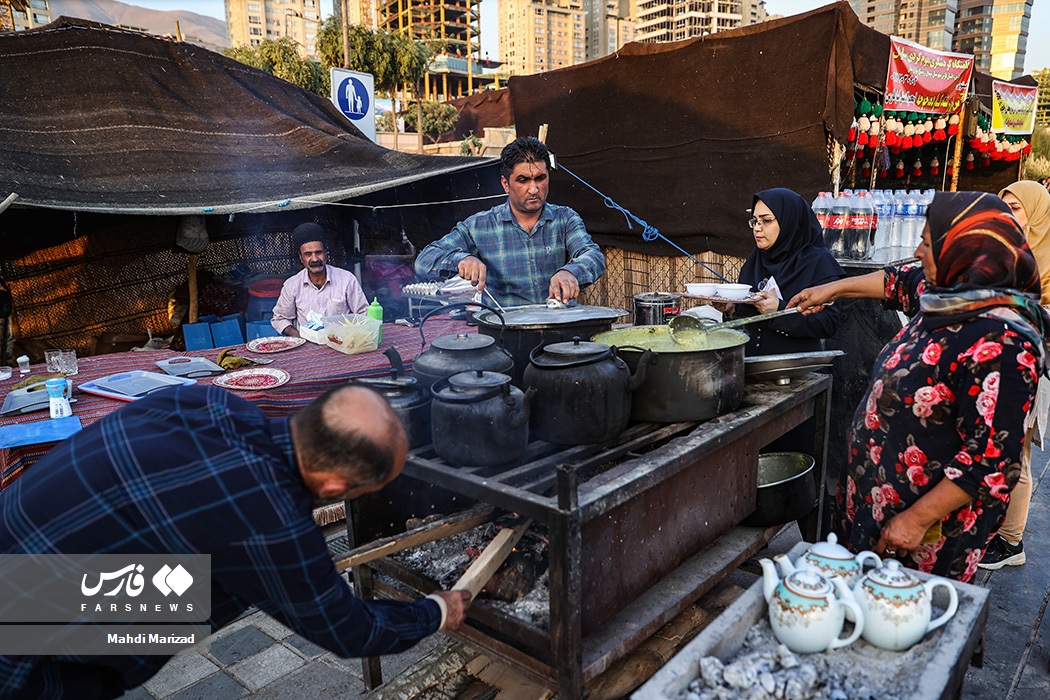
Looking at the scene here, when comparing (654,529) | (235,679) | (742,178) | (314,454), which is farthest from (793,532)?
(742,178)

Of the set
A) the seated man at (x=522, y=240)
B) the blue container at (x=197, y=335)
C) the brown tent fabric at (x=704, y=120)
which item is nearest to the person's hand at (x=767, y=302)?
the seated man at (x=522, y=240)

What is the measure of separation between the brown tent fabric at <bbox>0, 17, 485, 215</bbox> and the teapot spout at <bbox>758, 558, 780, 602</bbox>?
578cm

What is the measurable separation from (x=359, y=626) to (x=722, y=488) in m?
1.47

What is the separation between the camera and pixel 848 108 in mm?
5988

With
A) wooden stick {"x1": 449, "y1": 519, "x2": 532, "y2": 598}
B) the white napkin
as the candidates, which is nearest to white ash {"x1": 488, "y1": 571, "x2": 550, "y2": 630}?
wooden stick {"x1": 449, "y1": 519, "x2": 532, "y2": 598}

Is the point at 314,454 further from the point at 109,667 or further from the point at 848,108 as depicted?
the point at 848,108

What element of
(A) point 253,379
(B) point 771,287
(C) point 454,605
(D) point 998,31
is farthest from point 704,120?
(D) point 998,31

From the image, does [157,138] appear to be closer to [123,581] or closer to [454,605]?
[123,581]

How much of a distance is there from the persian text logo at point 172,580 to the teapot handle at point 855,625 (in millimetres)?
1563

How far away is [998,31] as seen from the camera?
166ft

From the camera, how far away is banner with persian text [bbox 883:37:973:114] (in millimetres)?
6645

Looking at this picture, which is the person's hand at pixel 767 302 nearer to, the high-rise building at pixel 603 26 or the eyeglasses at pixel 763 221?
the eyeglasses at pixel 763 221

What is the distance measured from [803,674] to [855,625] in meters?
0.21

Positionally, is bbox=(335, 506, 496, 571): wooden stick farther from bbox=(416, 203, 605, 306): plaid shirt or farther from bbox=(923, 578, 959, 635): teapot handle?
bbox=(416, 203, 605, 306): plaid shirt
